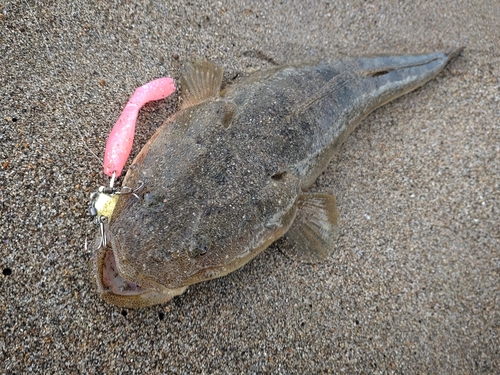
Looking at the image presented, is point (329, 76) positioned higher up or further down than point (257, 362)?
higher up

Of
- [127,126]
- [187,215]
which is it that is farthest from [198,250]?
[127,126]

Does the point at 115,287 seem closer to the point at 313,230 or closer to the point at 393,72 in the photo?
the point at 313,230

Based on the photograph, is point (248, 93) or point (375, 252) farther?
point (375, 252)

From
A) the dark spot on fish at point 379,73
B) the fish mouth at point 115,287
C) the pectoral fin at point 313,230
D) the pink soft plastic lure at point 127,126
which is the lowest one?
Result: the pectoral fin at point 313,230

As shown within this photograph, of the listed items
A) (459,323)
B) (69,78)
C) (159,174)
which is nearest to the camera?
(159,174)

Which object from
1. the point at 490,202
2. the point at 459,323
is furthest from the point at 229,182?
the point at 490,202

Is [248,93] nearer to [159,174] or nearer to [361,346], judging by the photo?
[159,174]

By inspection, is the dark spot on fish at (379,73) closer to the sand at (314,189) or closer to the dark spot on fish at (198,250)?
the sand at (314,189)

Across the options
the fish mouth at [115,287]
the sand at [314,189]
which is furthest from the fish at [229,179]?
the sand at [314,189]
